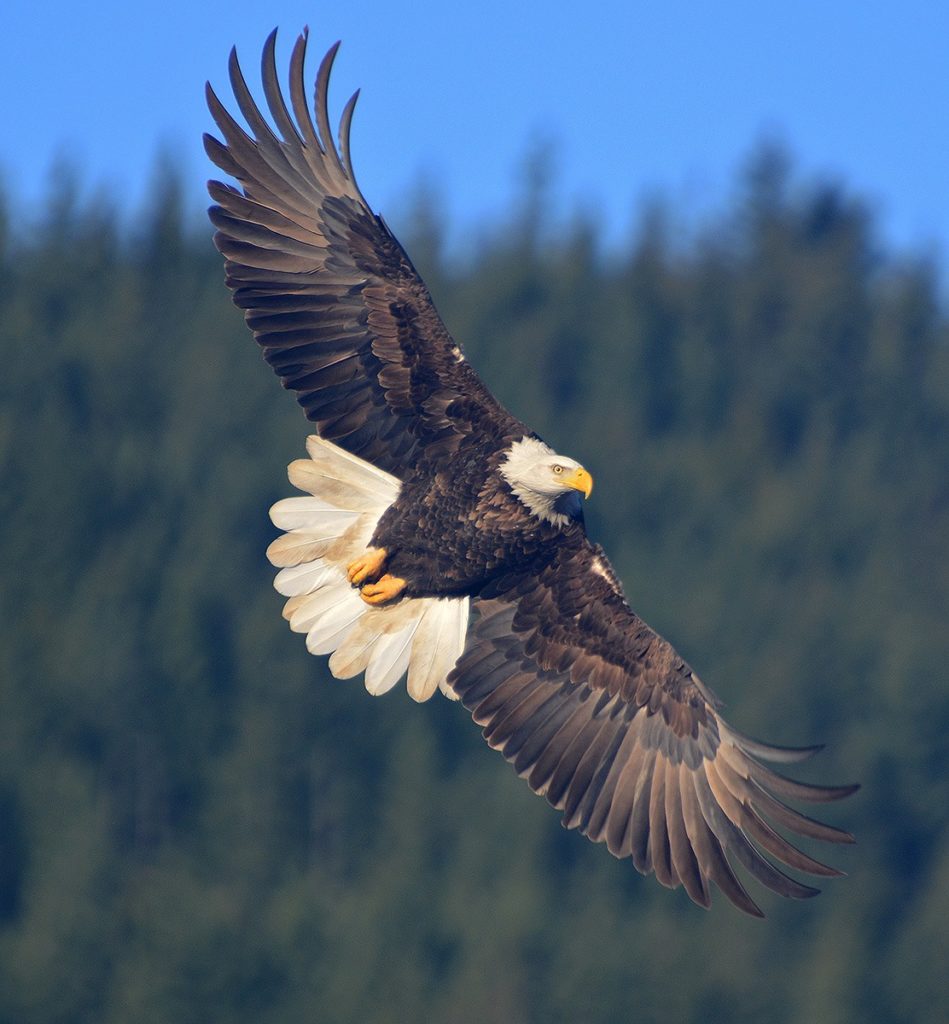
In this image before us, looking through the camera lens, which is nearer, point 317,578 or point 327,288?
point 327,288

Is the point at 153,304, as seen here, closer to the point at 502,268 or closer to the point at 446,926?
the point at 502,268

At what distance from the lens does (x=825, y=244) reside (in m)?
65.8

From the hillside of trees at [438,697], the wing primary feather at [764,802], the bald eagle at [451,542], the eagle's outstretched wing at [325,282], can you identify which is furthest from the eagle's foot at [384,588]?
the hillside of trees at [438,697]

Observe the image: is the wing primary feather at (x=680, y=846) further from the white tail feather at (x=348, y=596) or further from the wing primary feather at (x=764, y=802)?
the white tail feather at (x=348, y=596)

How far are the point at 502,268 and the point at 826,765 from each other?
24.1 metres

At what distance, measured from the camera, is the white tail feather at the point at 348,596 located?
8.86 metres

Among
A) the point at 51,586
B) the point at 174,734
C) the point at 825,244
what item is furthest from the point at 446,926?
the point at 825,244

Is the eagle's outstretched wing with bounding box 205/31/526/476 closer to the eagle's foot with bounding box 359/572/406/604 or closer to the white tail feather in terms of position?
the white tail feather

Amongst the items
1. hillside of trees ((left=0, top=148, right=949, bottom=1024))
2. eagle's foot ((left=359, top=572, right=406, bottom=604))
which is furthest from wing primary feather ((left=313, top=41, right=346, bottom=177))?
hillside of trees ((left=0, top=148, right=949, bottom=1024))

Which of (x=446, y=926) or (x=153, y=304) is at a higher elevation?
(x=153, y=304)

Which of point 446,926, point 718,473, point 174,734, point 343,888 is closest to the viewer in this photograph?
point 446,926

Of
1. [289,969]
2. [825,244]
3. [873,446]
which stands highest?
[825,244]

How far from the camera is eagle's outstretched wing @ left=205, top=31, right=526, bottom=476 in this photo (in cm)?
839

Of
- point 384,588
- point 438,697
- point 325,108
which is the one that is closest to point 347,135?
point 325,108
